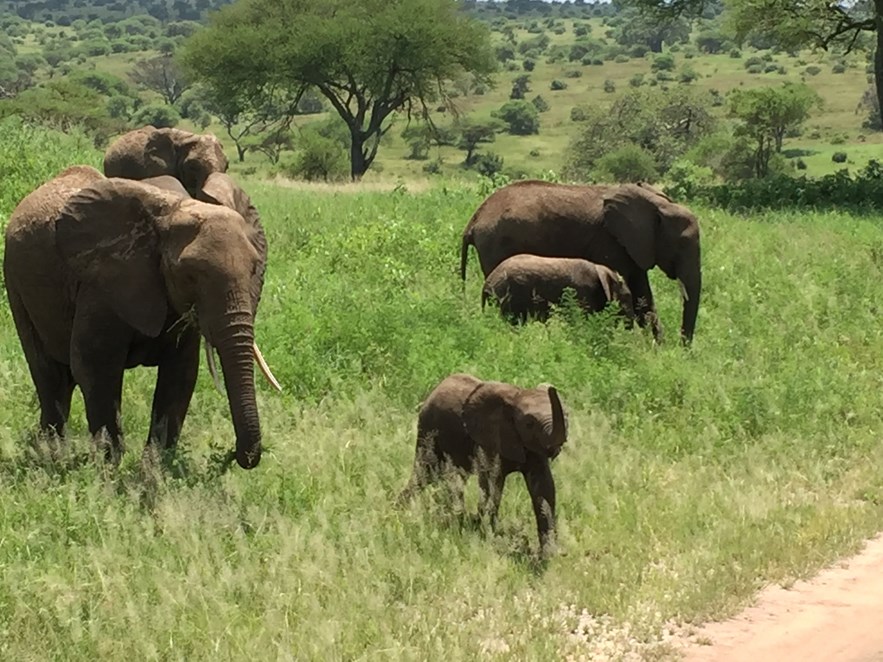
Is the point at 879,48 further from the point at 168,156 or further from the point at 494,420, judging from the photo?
the point at 494,420

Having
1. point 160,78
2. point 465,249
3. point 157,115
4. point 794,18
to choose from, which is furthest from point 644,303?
point 160,78

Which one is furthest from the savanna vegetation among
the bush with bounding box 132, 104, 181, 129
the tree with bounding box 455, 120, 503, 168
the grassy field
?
the tree with bounding box 455, 120, 503, 168

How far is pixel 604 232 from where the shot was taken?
12.3m

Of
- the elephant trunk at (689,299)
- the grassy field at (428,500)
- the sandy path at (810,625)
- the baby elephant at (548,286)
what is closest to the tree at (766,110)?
the elephant trunk at (689,299)

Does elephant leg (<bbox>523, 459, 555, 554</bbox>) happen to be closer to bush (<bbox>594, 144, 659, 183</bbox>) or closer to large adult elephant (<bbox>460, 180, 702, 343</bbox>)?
large adult elephant (<bbox>460, 180, 702, 343</bbox>)

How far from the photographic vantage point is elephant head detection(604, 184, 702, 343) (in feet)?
37.3

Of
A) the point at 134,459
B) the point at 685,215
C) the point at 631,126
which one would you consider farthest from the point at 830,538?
the point at 631,126

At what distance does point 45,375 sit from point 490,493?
3279mm

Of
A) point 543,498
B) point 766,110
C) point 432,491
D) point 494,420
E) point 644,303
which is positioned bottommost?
point 766,110

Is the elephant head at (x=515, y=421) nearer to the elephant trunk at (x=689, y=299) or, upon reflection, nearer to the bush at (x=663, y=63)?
the elephant trunk at (x=689, y=299)

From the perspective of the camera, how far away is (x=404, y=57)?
116ft

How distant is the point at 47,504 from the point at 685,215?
25.0 feet

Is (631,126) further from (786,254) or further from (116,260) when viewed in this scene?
(116,260)

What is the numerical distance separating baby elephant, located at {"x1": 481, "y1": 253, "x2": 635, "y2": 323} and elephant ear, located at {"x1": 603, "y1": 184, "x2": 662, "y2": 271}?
1.53ft
